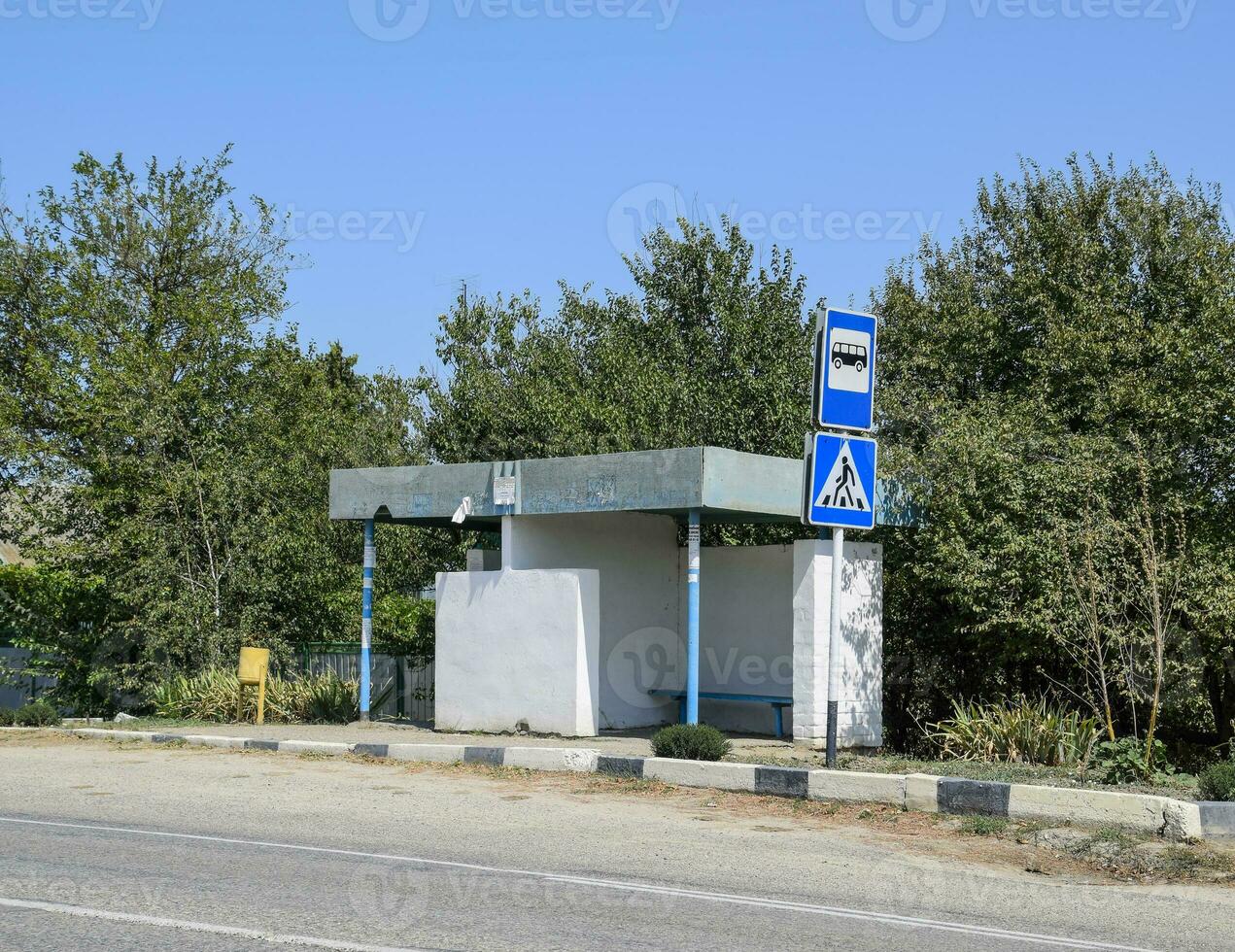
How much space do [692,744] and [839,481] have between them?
9.98 ft

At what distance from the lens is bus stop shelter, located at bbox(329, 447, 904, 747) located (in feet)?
50.3

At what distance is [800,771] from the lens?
1168cm

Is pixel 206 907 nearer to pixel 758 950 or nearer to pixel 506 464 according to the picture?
pixel 758 950

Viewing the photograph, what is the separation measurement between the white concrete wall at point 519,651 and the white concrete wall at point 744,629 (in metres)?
2.53

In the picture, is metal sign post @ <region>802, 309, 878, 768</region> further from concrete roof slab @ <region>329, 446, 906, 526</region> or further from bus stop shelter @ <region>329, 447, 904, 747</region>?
bus stop shelter @ <region>329, 447, 904, 747</region>

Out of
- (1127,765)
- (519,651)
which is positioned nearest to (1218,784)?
(1127,765)

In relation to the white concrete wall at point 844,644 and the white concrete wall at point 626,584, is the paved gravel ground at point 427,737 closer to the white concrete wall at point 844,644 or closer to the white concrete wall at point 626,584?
the white concrete wall at point 844,644

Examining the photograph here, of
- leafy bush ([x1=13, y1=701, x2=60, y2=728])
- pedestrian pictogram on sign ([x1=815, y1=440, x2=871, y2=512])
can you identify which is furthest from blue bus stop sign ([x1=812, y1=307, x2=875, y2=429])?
leafy bush ([x1=13, y1=701, x2=60, y2=728])

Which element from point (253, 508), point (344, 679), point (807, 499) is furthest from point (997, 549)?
point (253, 508)

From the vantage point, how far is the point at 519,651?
16656 millimetres

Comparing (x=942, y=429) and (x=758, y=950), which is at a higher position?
(x=942, y=429)

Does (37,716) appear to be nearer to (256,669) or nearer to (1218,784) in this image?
(256,669)

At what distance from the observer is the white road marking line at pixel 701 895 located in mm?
6715

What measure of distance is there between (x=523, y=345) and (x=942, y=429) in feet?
41.2
